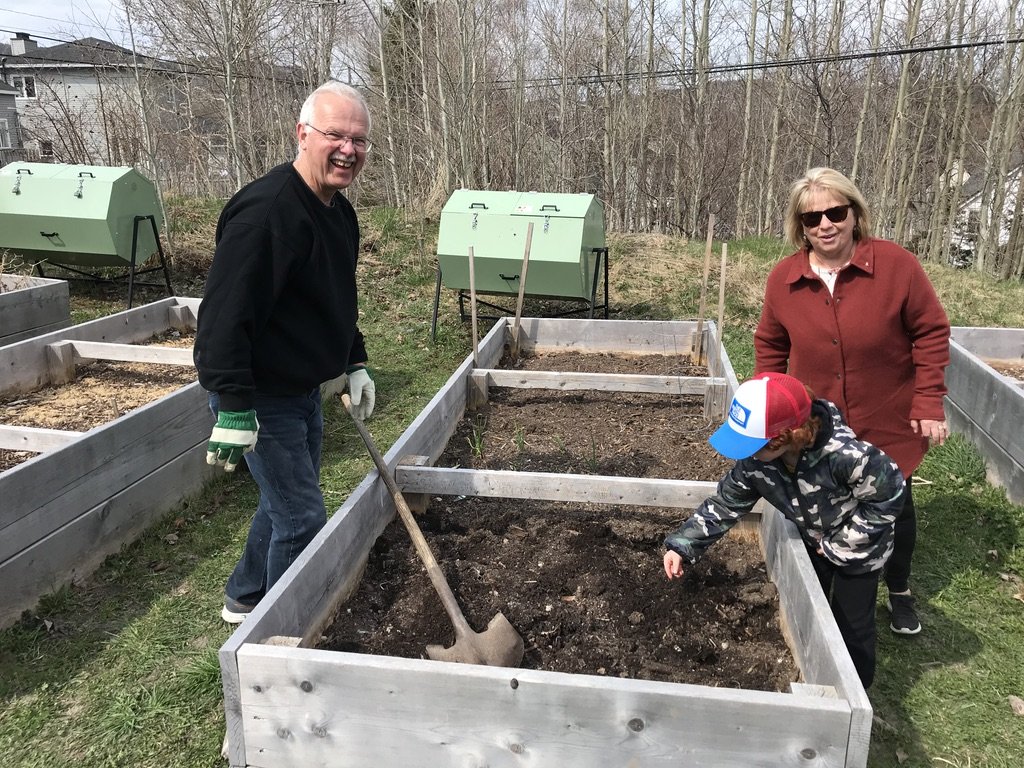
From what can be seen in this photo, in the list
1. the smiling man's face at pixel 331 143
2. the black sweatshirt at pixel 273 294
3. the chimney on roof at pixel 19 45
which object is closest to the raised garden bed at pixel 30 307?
the black sweatshirt at pixel 273 294

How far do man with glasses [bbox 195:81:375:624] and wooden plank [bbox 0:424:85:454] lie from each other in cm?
179

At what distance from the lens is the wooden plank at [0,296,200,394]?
5.34 meters

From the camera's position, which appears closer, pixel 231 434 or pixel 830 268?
pixel 231 434

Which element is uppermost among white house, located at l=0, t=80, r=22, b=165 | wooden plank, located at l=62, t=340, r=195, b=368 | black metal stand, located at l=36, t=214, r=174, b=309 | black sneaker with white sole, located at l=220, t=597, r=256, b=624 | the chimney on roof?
the chimney on roof

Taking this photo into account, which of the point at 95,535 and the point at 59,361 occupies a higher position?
the point at 59,361

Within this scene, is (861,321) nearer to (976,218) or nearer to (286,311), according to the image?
(286,311)

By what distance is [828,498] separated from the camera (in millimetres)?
2346

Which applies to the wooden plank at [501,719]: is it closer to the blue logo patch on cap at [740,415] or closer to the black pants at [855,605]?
the blue logo patch on cap at [740,415]

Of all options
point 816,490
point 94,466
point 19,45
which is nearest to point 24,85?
point 19,45

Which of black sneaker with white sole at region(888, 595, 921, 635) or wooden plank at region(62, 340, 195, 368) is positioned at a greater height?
wooden plank at region(62, 340, 195, 368)

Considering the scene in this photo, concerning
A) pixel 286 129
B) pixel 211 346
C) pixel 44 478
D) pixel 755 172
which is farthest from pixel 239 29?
pixel 755 172

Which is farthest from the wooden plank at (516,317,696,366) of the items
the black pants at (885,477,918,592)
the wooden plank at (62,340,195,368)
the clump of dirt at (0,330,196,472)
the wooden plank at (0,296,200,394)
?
the black pants at (885,477,918,592)

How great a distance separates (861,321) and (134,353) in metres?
5.01

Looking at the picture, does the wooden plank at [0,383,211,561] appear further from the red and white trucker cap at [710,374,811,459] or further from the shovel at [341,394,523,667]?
the red and white trucker cap at [710,374,811,459]
